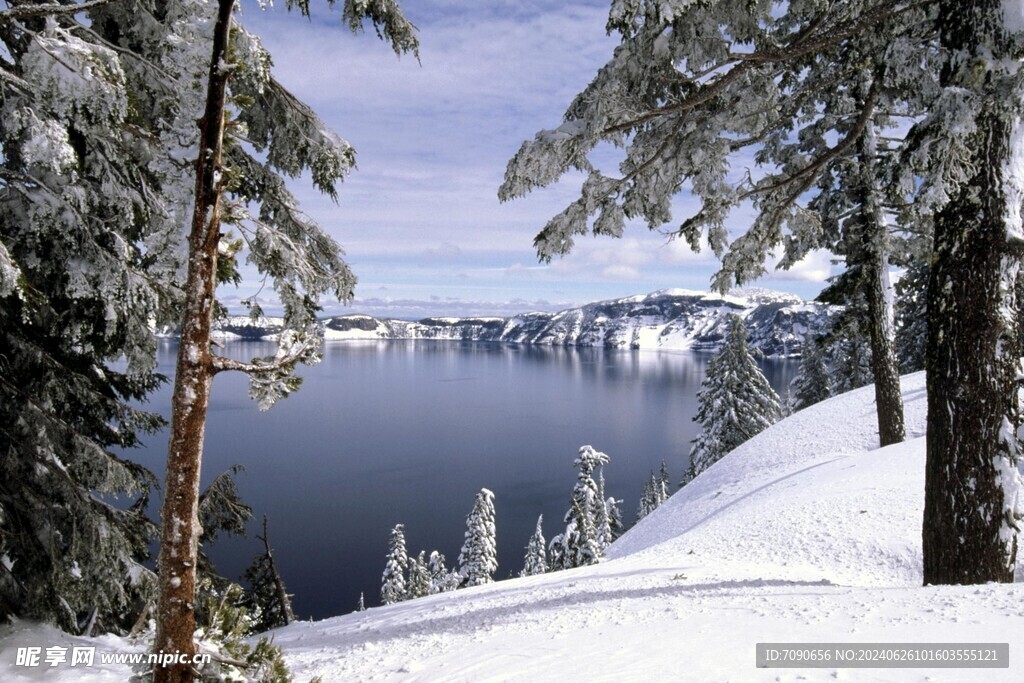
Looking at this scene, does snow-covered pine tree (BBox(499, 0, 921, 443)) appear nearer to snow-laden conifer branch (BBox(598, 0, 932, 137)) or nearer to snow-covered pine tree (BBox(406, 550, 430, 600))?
snow-laden conifer branch (BBox(598, 0, 932, 137))

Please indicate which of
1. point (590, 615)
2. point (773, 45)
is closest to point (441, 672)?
point (590, 615)

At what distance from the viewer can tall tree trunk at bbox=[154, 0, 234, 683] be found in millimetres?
2729

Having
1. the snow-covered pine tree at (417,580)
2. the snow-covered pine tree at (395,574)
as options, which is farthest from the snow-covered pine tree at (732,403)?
the snow-covered pine tree at (395,574)

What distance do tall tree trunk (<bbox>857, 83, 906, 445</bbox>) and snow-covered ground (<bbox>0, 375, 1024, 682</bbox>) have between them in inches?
36.4

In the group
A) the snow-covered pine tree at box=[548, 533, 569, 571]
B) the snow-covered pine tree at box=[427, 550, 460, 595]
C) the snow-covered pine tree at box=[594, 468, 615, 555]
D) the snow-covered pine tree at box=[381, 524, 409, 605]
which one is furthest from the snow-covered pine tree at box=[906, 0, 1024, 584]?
the snow-covered pine tree at box=[594, 468, 615, 555]

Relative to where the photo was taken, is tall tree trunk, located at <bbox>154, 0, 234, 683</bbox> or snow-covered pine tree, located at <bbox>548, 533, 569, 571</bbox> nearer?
tall tree trunk, located at <bbox>154, 0, 234, 683</bbox>

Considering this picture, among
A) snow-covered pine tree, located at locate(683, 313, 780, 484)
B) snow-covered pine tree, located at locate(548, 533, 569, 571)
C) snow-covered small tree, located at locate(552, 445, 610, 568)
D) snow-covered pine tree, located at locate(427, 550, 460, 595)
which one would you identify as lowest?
snow-covered pine tree, located at locate(427, 550, 460, 595)

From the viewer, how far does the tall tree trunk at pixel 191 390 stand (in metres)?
2.73

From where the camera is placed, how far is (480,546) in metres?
30.3

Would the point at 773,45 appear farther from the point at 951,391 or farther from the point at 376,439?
the point at 376,439

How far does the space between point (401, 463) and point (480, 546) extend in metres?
29.2

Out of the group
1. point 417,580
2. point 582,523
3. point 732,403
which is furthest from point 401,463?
point 732,403

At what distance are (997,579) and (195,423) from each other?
22.5 feet

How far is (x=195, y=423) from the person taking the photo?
2797 millimetres
